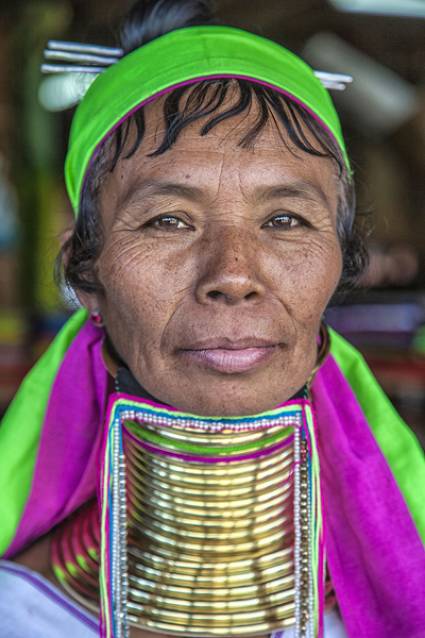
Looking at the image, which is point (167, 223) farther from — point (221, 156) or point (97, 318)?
point (97, 318)

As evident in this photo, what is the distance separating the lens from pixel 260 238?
166cm

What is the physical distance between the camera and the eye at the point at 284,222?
1.71 meters

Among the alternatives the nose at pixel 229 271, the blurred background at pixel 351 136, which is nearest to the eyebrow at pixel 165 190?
the nose at pixel 229 271

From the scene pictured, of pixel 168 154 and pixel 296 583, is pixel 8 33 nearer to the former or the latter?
pixel 168 154

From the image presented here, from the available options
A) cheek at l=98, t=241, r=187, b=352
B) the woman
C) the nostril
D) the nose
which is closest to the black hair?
the woman

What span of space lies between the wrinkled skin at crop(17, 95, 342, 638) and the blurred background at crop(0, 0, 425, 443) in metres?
2.74

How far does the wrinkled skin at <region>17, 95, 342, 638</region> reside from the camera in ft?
5.23

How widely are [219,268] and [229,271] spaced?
26 mm

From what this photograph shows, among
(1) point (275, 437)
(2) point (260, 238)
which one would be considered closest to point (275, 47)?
(2) point (260, 238)

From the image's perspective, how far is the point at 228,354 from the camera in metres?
1.58

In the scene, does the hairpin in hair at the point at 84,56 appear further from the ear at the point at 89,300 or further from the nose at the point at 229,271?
the nose at the point at 229,271

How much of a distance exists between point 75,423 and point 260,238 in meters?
0.73

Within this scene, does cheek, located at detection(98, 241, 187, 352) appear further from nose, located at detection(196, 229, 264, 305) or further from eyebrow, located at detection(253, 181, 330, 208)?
eyebrow, located at detection(253, 181, 330, 208)

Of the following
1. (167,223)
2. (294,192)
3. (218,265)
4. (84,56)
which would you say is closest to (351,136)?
(84,56)
